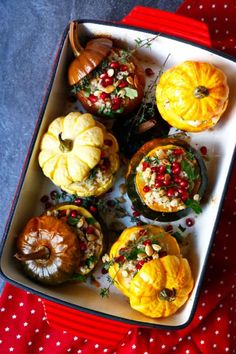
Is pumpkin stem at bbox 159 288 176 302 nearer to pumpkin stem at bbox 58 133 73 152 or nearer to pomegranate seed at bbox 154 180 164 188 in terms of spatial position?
pomegranate seed at bbox 154 180 164 188

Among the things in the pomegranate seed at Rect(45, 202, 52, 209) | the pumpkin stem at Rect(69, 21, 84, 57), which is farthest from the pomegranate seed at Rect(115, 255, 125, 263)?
the pumpkin stem at Rect(69, 21, 84, 57)

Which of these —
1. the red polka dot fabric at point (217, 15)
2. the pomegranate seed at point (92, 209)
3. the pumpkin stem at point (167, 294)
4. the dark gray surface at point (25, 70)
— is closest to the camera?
the pumpkin stem at point (167, 294)

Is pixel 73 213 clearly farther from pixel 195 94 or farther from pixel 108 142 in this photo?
pixel 195 94

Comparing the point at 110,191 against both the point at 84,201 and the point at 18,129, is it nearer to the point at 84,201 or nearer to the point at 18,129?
the point at 84,201

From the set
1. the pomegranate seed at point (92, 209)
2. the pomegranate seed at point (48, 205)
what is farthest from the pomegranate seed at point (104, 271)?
the pomegranate seed at point (48, 205)

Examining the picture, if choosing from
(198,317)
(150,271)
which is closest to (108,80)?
(150,271)

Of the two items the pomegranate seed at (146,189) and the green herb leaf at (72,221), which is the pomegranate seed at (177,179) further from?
the green herb leaf at (72,221)

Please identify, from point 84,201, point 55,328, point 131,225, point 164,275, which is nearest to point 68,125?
point 84,201
